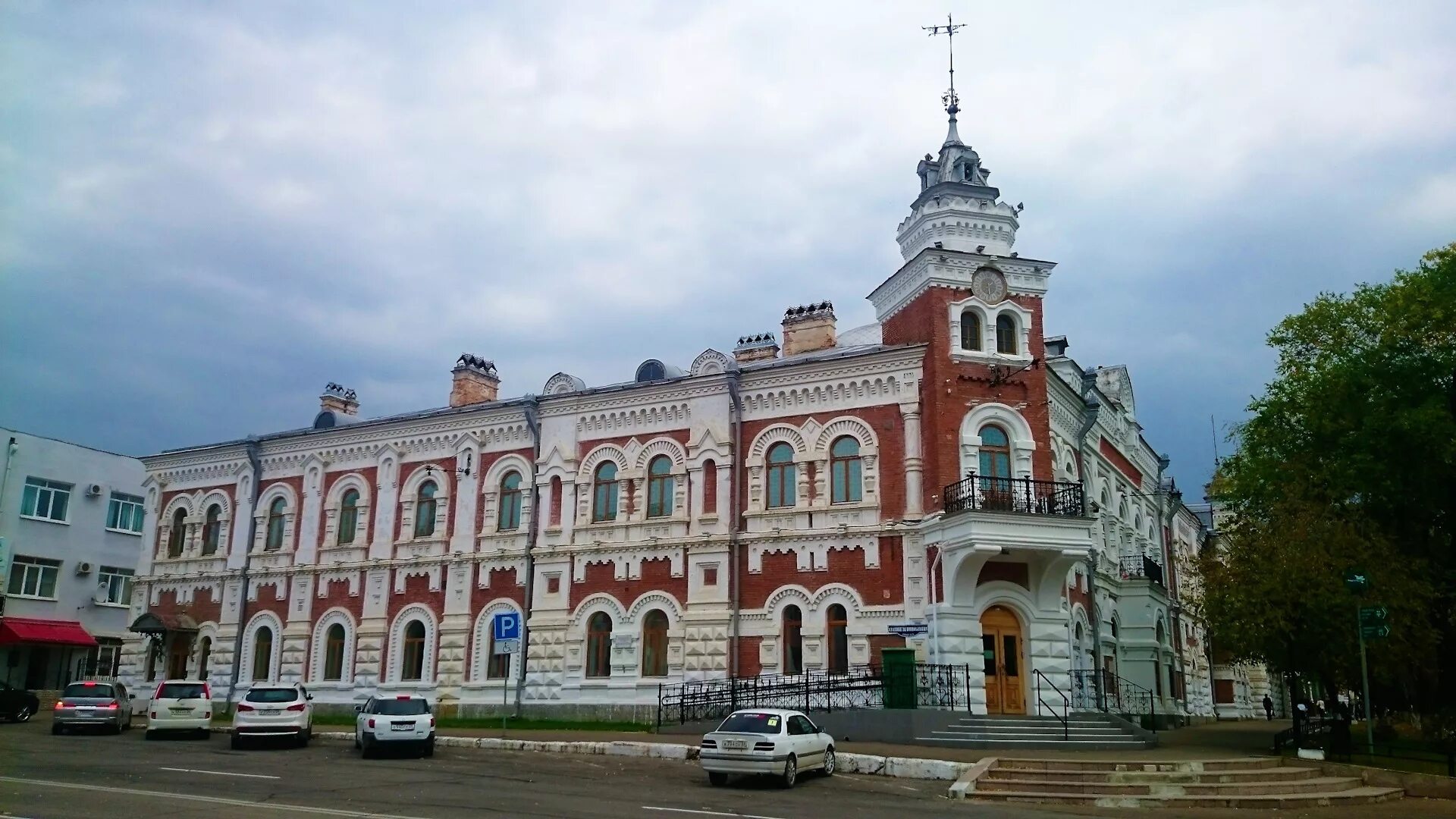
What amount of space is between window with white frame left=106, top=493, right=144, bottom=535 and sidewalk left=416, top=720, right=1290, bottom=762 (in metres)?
27.6

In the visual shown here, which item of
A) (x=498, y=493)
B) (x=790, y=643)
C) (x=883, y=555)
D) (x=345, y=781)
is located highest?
(x=498, y=493)

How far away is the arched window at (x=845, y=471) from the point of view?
28.5 meters

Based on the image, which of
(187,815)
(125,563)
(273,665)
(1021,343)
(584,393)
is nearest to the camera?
(187,815)

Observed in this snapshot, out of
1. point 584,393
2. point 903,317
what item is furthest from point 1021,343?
point 584,393

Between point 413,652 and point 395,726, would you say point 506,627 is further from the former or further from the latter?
point 413,652

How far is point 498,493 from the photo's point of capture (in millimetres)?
33750

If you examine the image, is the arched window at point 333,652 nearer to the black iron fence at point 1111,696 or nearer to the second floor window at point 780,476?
the second floor window at point 780,476

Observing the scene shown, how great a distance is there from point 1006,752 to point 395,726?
39.0 ft

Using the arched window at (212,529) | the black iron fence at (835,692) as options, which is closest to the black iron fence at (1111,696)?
the black iron fence at (835,692)

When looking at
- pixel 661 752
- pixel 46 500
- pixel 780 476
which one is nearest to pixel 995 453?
pixel 780 476

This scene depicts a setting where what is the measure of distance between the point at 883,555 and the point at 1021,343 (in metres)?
6.54

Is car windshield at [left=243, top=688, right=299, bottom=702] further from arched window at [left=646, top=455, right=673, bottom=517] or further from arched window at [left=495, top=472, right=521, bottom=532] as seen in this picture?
arched window at [left=646, top=455, right=673, bottom=517]

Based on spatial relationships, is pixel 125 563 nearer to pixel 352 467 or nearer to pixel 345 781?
pixel 352 467

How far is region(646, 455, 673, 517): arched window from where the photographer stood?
3102cm
